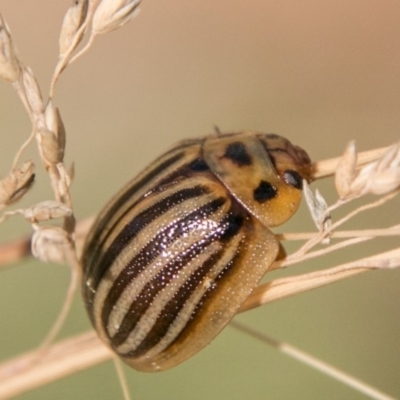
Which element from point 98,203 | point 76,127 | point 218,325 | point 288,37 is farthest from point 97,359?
point 288,37

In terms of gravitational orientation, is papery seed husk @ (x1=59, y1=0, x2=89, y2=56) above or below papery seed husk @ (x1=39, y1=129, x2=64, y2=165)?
above

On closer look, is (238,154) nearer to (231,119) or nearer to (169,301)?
(169,301)

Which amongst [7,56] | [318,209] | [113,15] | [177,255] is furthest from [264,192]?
[7,56]

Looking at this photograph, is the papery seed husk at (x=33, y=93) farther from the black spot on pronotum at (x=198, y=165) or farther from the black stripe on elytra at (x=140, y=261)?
the black spot on pronotum at (x=198, y=165)

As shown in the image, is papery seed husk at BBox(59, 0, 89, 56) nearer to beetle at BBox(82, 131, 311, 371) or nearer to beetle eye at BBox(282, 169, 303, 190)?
beetle at BBox(82, 131, 311, 371)

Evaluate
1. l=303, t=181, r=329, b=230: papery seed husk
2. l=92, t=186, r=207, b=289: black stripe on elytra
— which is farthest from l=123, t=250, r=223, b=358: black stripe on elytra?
l=303, t=181, r=329, b=230: papery seed husk

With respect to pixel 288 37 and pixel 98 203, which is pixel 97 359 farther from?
pixel 288 37

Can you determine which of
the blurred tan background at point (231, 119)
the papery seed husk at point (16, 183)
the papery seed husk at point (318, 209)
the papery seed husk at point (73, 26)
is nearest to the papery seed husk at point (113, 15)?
the papery seed husk at point (73, 26)

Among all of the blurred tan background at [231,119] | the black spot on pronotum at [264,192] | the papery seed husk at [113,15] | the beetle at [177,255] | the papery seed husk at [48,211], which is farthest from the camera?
the blurred tan background at [231,119]
